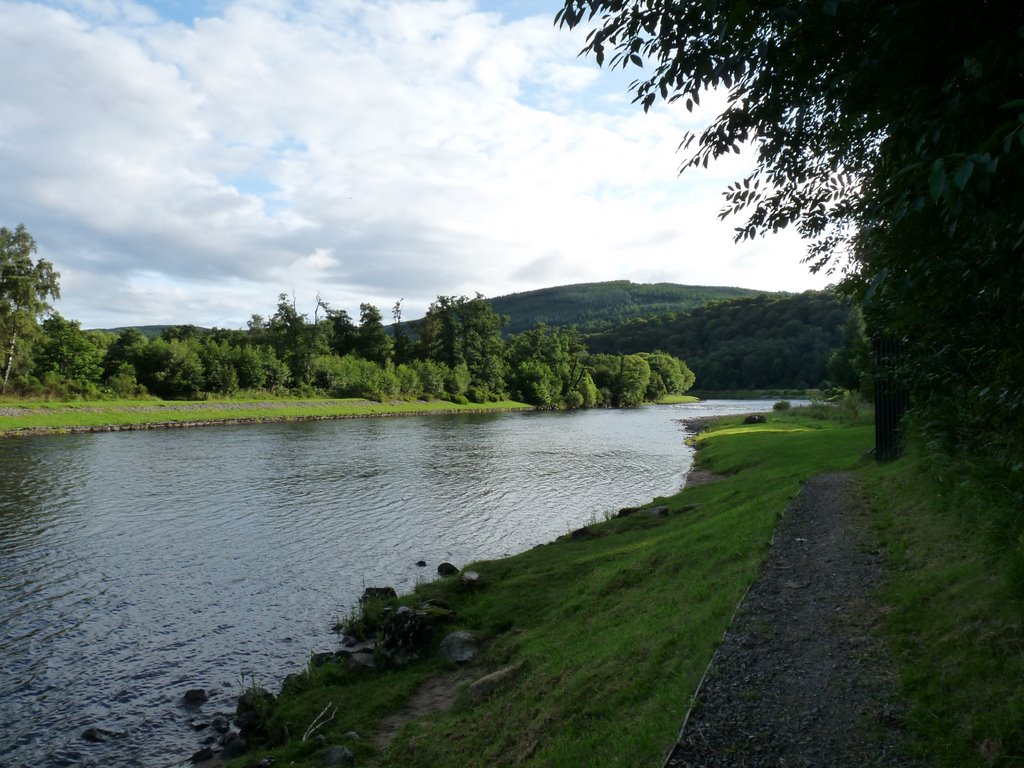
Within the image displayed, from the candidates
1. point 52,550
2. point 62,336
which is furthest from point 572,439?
point 62,336

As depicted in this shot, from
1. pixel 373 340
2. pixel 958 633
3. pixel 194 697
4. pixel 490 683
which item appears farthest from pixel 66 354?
pixel 958 633

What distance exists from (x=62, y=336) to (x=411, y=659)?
7715cm

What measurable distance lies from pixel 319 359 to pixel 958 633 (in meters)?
104

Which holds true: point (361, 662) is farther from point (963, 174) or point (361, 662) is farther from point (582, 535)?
point (963, 174)

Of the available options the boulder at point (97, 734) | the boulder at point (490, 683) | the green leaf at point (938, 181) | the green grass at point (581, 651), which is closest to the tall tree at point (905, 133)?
the green leaf at point (938, 181)

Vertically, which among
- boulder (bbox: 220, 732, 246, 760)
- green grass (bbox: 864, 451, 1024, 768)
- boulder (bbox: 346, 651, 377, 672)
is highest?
green grass (bbox: 864, 451, 1024, 768)

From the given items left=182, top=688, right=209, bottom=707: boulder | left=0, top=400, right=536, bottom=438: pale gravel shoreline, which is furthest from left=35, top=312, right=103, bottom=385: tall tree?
left=182, top=688, right=209, bottom=707: boulder

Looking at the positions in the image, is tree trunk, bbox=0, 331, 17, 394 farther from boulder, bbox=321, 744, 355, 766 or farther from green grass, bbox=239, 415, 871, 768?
boulder, bbox=321, 744, 355, 766

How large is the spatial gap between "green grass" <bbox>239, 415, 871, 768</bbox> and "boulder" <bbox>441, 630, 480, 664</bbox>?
27 cm

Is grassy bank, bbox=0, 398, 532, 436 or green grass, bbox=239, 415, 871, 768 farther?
grassy bank, bbox=0, 398, 532, 436

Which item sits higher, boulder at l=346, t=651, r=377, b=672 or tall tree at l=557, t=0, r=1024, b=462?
tall tree at l=557, t=0, r=1024, b=462

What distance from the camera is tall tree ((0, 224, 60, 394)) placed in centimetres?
6281

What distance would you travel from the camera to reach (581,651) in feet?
32.8

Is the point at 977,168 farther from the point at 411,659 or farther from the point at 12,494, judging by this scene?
the point at 12,494
